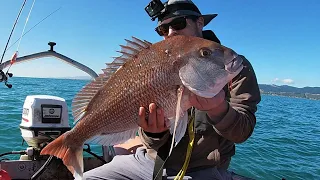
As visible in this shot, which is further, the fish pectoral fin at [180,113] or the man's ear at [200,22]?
the man's ear at [200,22]

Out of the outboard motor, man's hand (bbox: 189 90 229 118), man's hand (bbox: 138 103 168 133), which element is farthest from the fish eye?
the outboard motor

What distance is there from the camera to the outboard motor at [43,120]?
4375mm

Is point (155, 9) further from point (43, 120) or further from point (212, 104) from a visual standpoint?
point (43, 120)

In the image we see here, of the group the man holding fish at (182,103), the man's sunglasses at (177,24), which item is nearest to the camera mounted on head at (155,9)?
the man's sunglasses at (177,24)

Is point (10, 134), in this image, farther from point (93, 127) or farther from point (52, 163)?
point (93, 127)

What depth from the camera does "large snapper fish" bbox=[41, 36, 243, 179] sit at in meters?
2.17

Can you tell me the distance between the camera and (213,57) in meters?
2.25

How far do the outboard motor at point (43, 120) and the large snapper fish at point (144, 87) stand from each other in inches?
85.5

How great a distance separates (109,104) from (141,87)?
31cm

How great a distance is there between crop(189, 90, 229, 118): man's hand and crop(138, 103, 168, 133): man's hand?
0.90 ft

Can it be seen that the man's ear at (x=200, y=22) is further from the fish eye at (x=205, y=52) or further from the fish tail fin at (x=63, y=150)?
the fish tail fin at (x=63, y=150)

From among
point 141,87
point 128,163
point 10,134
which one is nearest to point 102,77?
point 141,87

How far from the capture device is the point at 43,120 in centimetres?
447

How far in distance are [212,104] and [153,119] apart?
0.49 meters
